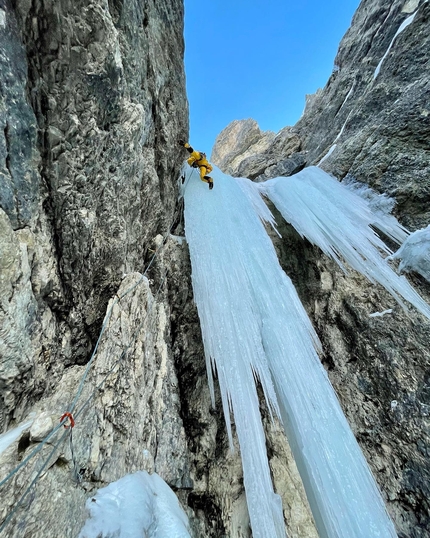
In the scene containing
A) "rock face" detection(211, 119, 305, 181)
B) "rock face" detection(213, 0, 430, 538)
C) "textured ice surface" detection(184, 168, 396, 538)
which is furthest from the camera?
"rock face" detection(211, 119, 305, 181)

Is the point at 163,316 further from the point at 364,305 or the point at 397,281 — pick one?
the point at 397,281

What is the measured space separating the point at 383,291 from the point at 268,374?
255 cm

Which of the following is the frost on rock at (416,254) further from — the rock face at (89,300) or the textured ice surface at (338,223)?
the rock face at (89,300)

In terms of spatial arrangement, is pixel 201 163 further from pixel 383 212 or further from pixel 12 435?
pixel 12 435

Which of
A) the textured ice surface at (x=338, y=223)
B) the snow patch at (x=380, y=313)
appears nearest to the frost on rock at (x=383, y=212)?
the textured ice surface at (x=338, y=223)

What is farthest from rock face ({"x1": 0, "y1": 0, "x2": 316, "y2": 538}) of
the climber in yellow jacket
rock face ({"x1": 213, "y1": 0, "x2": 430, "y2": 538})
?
the climber in yellow jacket

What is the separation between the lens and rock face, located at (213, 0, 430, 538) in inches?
144

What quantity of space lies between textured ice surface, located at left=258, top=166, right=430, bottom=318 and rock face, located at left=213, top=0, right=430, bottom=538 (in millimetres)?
262

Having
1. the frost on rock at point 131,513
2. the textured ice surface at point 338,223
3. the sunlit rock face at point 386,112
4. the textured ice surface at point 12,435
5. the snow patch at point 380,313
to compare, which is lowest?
the frost on rock at point 131,513

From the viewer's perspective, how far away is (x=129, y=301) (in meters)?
3.58

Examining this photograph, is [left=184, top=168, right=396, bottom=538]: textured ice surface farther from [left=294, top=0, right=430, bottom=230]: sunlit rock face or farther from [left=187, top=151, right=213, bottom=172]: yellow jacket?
[left=294, top=0, right=430, bottom=230]: sunlit rock face

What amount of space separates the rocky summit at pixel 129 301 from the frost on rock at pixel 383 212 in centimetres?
16

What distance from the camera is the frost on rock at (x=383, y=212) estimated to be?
5.17 metres

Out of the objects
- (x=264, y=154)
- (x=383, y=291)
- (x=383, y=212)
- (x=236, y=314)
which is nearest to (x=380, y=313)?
(x=383, y=291)
